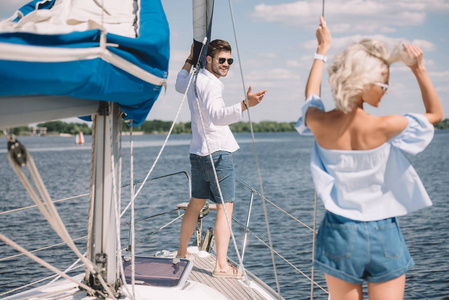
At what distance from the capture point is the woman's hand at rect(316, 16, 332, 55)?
222 centimetres

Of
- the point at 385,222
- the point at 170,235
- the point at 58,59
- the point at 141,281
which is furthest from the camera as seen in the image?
the point at 170,235

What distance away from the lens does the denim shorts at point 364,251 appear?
6.48 feet

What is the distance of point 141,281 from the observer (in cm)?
294

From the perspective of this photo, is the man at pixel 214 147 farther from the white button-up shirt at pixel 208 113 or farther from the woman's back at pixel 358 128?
the woman's back at pixel 358 128

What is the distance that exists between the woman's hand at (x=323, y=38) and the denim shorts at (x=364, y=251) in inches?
29.1

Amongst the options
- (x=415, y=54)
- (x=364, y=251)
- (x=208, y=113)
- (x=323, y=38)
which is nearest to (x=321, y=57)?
(x=323, y=38)

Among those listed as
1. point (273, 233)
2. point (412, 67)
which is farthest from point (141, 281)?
point (273, 233)

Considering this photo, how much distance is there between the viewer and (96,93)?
216 centimetres

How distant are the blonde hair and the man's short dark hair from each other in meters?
1.96

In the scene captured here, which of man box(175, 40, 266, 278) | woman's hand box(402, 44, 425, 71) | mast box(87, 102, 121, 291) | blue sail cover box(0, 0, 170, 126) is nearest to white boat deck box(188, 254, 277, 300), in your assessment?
man box(175, 40, 266, 278)

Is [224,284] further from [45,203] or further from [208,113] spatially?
[45,203]

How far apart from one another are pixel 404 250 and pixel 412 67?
75 cm

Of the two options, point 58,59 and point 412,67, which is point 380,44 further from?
point 58,59

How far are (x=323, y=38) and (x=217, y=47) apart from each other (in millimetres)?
1665
